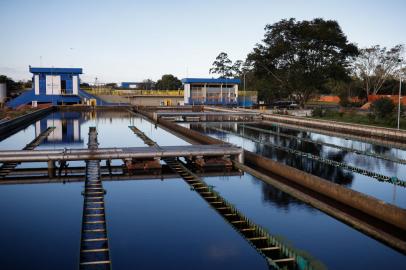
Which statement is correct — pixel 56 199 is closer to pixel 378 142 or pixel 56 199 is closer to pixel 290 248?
A: pixel 290 248

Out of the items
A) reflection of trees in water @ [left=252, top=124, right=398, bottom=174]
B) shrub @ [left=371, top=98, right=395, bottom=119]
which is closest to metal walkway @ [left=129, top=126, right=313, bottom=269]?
reflection of trees in water @ [left=252, top=124, right=398, bottom=174]

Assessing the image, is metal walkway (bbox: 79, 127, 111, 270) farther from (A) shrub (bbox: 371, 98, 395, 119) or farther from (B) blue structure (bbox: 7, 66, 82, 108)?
(B) blue structure (bbox: 7, 66, 82, 108)

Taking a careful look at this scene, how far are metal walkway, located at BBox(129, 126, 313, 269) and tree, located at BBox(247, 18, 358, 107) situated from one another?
4376 centimetres

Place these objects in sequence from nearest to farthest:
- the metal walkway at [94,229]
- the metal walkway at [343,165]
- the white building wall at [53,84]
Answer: the metal walkway at [94,229] < the metal walkway at [343,165] < the white building wall at [53,84]

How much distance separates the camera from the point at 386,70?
92188mm

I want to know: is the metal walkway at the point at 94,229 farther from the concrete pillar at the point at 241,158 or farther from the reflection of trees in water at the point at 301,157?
the reflection of trees in water at the point at 301,157

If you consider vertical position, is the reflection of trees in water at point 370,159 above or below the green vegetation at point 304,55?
below

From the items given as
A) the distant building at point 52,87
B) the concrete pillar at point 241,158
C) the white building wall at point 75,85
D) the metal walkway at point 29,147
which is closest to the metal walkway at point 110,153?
the concrete pillar at point 241,158

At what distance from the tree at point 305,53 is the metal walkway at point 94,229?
45582 millimetres

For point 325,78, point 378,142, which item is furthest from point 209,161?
point 325,78

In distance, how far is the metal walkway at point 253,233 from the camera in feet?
39.3

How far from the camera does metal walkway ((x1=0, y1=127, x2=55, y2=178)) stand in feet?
75.9

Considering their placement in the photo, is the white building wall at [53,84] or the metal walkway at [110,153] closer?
the metal walkway at [110,153]

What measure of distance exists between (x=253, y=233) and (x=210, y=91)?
7385cm
